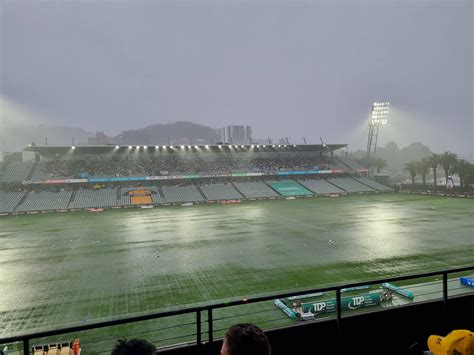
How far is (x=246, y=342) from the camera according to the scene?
2.99 meters

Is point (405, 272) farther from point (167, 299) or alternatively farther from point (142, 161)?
point (142, 161)

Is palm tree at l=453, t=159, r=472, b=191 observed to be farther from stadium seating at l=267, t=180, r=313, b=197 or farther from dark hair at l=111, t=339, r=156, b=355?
dark hair at l=111, t=339, r=156, b=355

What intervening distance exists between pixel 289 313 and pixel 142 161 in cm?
6931

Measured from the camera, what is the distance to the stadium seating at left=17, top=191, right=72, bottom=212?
188ft

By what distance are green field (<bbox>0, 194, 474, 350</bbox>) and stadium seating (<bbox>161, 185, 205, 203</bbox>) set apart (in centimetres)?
2342

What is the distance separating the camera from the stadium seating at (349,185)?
253 feet

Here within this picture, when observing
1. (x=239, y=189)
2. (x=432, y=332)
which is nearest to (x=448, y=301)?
(x=432, y=332)

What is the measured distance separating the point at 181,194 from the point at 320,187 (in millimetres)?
31654

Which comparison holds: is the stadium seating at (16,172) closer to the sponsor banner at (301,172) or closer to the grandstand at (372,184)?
the sponsor banner at (301,172)

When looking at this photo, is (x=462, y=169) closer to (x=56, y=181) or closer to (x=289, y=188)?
(x=289, y=188)

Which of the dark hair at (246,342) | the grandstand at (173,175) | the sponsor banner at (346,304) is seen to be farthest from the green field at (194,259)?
the grandstand at (173,175)

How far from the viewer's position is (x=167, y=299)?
16125 mm

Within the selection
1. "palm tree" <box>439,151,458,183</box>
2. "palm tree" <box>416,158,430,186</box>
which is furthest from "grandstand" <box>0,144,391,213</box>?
"palm tree" <box>439,151,458,183</box>

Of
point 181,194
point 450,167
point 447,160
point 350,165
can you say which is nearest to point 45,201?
point 181,194
